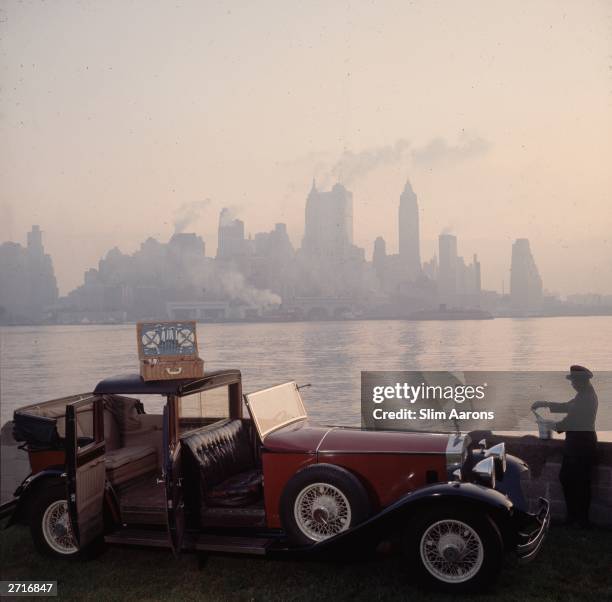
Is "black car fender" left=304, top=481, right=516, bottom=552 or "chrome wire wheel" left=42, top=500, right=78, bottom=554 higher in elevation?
"black car fender" left=304, top=481, right=516, bottom=552

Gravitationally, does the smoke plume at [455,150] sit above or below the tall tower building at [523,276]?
above

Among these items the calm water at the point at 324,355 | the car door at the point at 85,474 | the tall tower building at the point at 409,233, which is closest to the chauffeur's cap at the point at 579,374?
the car door at the point at 85,474

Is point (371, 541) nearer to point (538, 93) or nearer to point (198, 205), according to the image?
point (538, 93)

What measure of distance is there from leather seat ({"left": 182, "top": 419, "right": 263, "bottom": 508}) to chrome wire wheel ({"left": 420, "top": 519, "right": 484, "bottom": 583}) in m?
1.50

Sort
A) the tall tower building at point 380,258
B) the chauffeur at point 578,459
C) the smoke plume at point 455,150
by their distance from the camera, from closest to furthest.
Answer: the chauffeur at point 578,459 < the smoke plume at point 455,150 < the tall tower building at point 380,258

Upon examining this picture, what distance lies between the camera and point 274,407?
5.82 m

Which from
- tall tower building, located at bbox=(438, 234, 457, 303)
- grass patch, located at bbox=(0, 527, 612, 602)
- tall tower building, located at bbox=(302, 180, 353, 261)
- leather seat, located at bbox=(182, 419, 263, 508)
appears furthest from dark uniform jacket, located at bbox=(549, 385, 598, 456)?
tall tower building, located at bbox=(438, 234, 457, 303)

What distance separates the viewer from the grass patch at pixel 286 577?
5039 mm

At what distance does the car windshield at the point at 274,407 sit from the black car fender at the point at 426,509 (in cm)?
111

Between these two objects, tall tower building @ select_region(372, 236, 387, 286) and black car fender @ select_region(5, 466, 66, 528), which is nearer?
black car fender @ select_region(5, 466, 66, 528)

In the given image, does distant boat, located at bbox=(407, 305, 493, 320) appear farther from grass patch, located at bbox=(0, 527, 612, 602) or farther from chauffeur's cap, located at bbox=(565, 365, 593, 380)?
grass patch, located at bbox=(0, 527, 612, 602)

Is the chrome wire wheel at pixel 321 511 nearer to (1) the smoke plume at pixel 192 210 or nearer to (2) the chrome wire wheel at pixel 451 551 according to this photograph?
(2) the chrome wire wheel at pixel 451 551

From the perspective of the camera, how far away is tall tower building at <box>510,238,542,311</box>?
145 feet

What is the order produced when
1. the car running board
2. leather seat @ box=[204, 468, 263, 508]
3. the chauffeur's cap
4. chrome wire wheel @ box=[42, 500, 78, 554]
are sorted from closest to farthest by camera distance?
1. the car running board
2. leather seat @ box=[204, 468, 263, 508]
3. chrome wire wheel @ box=[42, 500, 78, 554]
4. the chauffeur's cap
